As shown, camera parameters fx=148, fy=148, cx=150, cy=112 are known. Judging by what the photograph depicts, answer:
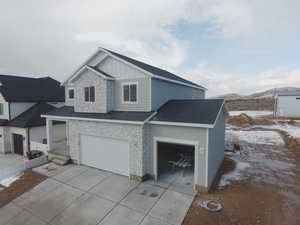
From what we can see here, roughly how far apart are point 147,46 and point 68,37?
29.7 ft

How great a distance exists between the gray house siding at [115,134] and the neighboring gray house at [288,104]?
34558 millimetres

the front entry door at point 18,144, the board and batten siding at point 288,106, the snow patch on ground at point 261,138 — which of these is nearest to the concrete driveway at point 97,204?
the front entry door at point 18,144

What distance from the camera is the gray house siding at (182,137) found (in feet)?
22.8

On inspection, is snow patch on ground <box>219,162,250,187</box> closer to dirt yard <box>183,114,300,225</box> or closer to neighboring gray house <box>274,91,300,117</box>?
dirt yard <box>183,114,300,225</box>

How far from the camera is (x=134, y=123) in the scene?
26.3ft

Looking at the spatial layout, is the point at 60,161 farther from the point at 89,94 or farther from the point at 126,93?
the point at 126,93

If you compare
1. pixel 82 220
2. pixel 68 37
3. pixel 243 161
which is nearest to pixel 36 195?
pixel 82 220

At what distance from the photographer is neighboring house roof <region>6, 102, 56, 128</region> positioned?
551 inches

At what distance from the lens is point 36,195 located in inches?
292

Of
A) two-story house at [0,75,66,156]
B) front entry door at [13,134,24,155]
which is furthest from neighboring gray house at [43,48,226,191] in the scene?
front entry door at [13,134,24,155]

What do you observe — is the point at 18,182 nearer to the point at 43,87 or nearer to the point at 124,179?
the point at 124,179

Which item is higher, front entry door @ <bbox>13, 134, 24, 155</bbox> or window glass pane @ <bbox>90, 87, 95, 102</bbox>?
window glass pane @ <bbox>90, 87, 95, 102</bbox>

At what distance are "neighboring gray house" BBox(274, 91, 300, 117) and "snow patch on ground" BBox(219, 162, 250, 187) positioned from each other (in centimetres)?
2804

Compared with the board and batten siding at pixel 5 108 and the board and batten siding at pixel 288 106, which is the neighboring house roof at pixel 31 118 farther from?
the board and batten siding at pixel 288 106
